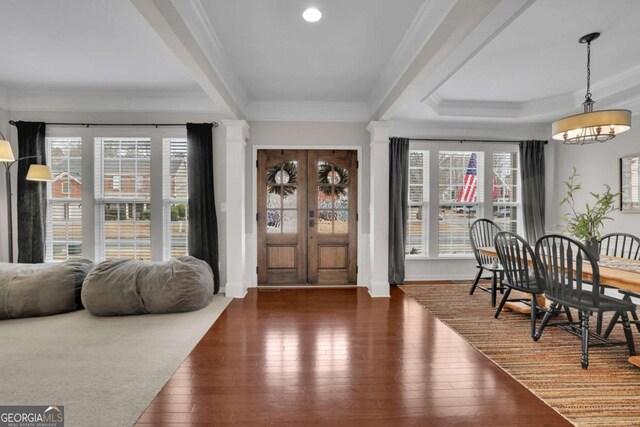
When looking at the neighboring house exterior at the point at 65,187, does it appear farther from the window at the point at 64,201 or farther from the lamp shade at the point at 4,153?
the lamp shade at the point at 4,153

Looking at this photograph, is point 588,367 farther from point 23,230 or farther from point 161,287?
point 23,230

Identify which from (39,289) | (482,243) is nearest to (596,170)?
(482,243)

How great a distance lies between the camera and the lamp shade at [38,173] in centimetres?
405

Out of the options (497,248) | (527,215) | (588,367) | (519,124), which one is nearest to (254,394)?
(588,367)

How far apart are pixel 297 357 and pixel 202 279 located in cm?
179

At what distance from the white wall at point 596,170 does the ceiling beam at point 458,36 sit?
8.19 ft

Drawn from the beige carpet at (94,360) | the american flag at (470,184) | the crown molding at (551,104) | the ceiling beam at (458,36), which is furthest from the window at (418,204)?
the beige carpet at (94,360)

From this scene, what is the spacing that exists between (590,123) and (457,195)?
279cm

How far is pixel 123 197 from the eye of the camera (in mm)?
4809

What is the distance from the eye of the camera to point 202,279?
3.98 meters

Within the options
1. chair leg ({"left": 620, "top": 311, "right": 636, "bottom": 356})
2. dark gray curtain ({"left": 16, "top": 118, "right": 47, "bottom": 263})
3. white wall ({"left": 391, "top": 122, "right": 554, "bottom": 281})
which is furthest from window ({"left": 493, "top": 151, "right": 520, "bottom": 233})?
dark gray curtain ({"left": 16, "top": 118, "right": 47, "bottom": 263})

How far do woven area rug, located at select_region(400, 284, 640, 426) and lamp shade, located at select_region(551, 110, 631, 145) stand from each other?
190cm

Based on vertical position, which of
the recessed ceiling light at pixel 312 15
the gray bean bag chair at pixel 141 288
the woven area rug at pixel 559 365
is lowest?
the woven area rug at pixel 559 365

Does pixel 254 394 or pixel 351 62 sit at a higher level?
pixel 351 62
